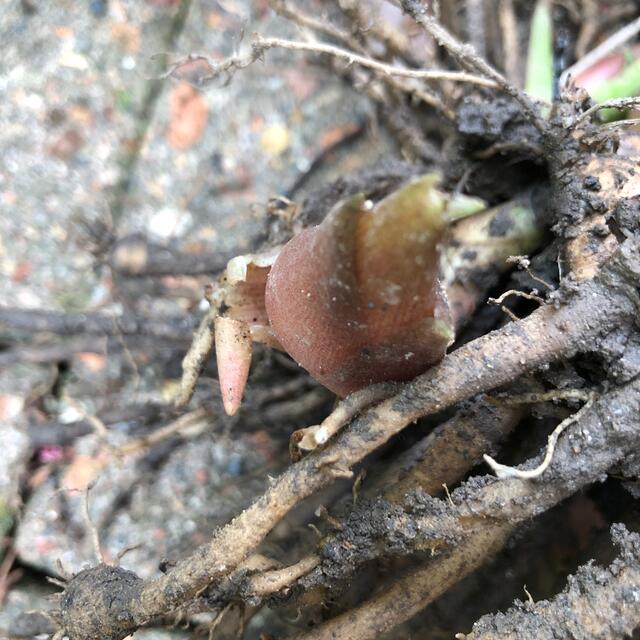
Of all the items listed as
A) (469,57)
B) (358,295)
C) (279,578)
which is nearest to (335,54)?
(469,57)

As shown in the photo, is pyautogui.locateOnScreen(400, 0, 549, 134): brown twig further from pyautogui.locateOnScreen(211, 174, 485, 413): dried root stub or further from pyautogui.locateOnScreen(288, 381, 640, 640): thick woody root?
pyautogui.locateOnScreen(288, 381, 640, 640): thick woody root

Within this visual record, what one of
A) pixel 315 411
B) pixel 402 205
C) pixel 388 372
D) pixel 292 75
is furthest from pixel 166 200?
pixel 402 205

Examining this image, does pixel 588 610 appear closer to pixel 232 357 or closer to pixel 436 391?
pixel 436 391

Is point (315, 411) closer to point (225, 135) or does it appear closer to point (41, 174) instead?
point (225, 135)

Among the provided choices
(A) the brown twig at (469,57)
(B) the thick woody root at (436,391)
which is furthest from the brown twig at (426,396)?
(A) the brown twig at (469,57)

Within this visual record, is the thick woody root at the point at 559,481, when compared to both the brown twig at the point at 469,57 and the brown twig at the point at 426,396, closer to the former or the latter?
the brown twig at the point at 426,396

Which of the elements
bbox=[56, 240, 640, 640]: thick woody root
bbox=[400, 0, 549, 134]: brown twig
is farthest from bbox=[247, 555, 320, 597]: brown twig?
bbox=[400, 0, 549, 134]: brown twig
